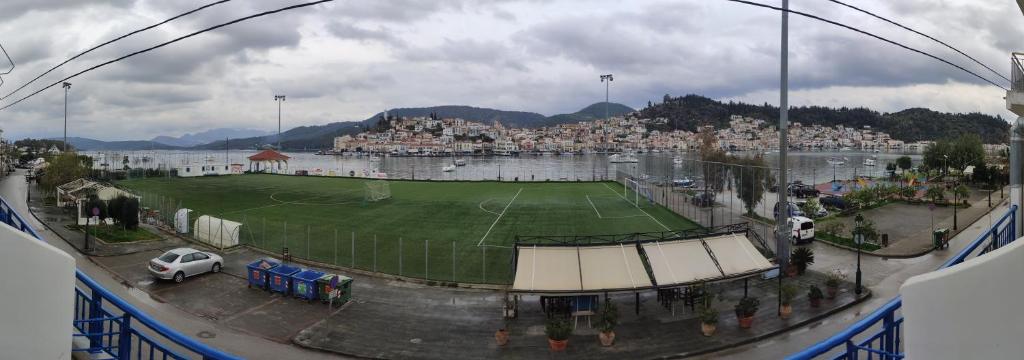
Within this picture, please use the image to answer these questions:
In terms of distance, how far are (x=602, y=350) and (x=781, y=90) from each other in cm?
1156

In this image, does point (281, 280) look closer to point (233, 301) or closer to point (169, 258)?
point (233, 301)

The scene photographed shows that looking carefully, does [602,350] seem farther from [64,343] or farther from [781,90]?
[781,90]

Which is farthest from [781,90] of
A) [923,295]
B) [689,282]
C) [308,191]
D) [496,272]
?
[308,191]

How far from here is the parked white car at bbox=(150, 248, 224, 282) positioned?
606 inches

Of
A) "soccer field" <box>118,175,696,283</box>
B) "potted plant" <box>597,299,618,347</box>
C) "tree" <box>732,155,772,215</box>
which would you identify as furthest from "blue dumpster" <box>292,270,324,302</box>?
"tree" <box>732,155,772,215</box>

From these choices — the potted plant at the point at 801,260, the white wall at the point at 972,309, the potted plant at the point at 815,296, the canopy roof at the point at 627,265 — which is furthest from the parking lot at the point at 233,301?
the potted plant at the point at 801,260

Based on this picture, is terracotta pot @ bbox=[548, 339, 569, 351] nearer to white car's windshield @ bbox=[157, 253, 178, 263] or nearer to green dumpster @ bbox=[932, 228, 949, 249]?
white car's windshield @ bbox=[157, 253, 178, 263]

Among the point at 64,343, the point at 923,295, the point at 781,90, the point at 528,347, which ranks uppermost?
the point at 781,90

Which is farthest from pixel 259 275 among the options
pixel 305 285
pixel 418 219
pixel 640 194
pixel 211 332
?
pixel 640 194

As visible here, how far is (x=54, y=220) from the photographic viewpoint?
2686cm

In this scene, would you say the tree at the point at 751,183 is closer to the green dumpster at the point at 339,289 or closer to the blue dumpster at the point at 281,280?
the green dumpster at the point at 339,289

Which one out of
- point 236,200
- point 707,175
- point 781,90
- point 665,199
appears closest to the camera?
point 781,90

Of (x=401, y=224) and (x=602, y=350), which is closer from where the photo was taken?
(x=602, y=350)

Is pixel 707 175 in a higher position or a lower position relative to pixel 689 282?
higher
